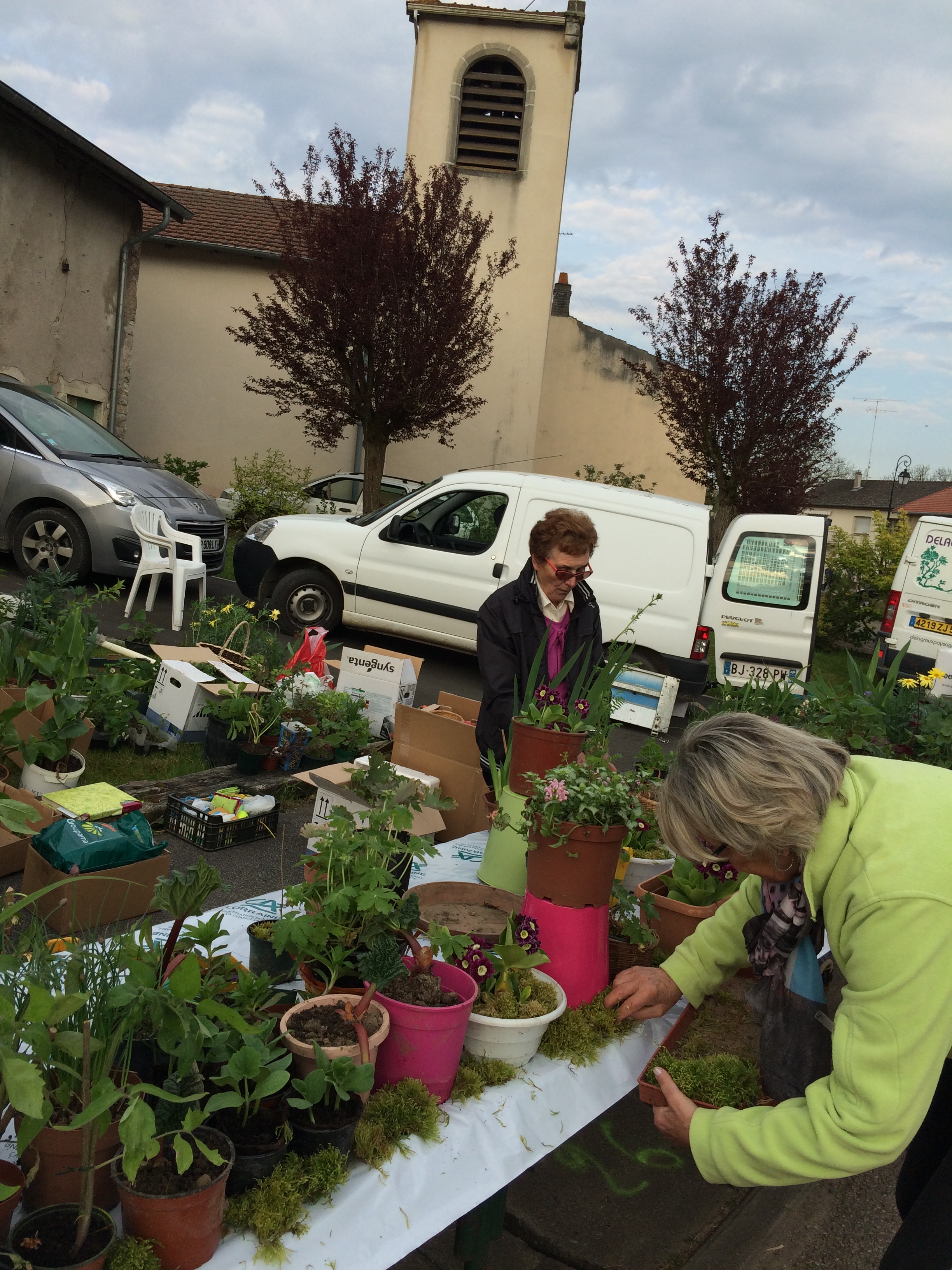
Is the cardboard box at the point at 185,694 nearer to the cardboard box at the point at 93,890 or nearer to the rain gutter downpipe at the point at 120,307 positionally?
the cardboard box at the point at 93,890

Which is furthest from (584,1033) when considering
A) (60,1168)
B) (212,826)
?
(212,826)

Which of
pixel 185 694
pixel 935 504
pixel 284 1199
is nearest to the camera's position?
pixel 284 1199

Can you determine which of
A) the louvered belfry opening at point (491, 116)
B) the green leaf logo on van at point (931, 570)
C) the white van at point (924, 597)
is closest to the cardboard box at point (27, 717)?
the white van at point (924, 597)

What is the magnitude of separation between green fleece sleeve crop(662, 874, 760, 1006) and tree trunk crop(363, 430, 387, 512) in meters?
11.9

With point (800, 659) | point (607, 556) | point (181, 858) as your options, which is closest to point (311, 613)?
point (607, 556)

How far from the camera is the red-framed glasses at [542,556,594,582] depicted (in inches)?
131

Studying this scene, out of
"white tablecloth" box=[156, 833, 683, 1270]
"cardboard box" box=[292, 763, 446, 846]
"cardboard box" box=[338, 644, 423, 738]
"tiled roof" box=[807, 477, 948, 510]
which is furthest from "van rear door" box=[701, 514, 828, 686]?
"tiled roof" box=[807, 477, 948, 510]

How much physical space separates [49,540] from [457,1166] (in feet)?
26.9

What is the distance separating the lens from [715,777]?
1.55 metres

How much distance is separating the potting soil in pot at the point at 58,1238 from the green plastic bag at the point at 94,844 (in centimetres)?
149

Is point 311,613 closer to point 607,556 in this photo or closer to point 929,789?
point 607,556

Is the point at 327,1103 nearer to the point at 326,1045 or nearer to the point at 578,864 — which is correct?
the point at 326,1045

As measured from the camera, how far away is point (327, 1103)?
1.44 metres

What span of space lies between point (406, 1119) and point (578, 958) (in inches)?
21.7
